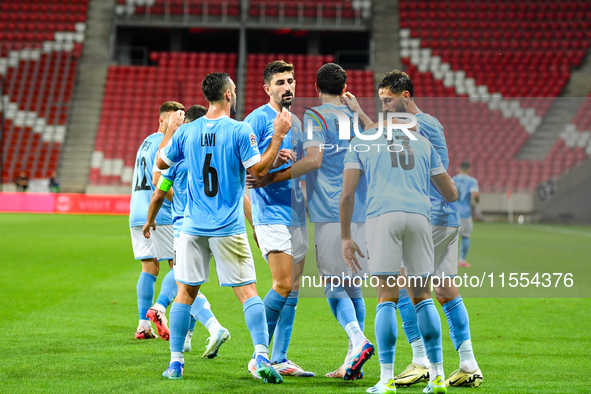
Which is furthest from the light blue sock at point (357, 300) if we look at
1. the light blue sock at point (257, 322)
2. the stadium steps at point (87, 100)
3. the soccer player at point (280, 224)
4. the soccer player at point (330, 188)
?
the stadium steps at point (87, 100)

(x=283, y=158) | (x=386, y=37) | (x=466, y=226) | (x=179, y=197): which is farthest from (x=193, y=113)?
(x=386, y=37)

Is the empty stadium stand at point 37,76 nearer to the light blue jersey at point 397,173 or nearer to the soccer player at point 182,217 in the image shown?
the soccer player at point 182,217

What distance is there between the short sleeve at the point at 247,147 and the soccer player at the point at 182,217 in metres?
0.67

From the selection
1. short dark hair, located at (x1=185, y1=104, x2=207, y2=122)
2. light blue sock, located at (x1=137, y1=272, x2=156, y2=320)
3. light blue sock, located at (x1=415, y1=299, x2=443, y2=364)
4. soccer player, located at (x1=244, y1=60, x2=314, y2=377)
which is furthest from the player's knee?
light blue sock, located at (x1=137, y1=272, x2=156, y2=320)

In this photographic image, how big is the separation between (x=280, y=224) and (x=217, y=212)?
482 millimetres

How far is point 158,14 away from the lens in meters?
30.1

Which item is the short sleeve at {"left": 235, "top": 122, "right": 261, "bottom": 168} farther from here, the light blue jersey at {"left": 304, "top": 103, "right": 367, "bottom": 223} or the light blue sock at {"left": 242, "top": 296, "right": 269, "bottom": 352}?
the light blue sock at {"left": 242, "top": 296, "right": 269, "bottom": 352}

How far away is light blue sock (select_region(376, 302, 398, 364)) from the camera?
159 inches

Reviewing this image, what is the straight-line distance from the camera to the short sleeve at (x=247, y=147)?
15.0 feet

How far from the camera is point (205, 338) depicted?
623cm

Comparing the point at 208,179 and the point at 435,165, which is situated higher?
the point at 435,165

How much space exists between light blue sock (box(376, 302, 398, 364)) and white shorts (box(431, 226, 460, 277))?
0.71 metres

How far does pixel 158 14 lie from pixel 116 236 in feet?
54.6

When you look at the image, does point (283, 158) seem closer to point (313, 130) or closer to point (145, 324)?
point (313, 130)
